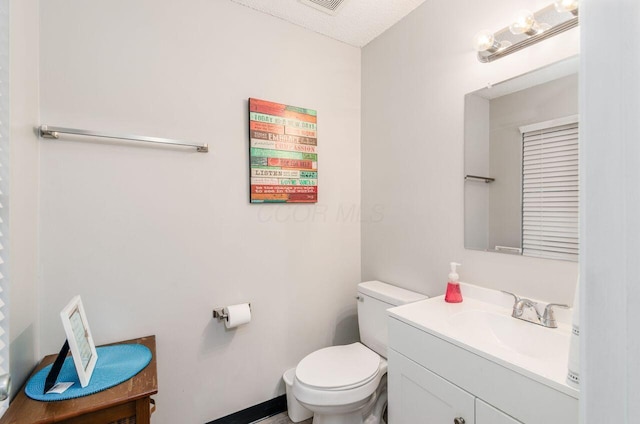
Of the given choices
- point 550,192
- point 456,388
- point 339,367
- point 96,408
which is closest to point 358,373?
point 339,367

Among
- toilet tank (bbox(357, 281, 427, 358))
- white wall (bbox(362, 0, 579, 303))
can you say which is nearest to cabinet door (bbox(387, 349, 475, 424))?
toilet tank (bbox(357, 281, 427, 358))

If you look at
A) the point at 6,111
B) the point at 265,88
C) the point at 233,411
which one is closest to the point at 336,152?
the point at 265,88

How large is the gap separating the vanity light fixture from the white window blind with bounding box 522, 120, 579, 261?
0.37m

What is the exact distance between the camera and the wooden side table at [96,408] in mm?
917

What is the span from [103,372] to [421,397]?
1.25 m

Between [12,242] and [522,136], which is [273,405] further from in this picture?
[522,136]

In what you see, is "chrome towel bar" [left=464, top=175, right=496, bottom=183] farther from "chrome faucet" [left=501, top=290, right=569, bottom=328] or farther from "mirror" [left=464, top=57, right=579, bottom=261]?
"chrome faucet" [left=501, top=290, right=569, bottom=328]

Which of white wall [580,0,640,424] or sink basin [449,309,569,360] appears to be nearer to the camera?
white wall [580,0,640,424]

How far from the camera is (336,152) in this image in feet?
6.84

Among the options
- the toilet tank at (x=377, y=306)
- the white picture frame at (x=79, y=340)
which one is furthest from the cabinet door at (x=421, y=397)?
the white picture frame at (x=79, y=340)

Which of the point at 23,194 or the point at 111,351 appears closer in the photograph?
the point at 23,194

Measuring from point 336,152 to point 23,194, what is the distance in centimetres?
161

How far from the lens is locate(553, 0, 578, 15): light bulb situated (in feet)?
3.56

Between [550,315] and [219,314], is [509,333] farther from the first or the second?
[219,314]
